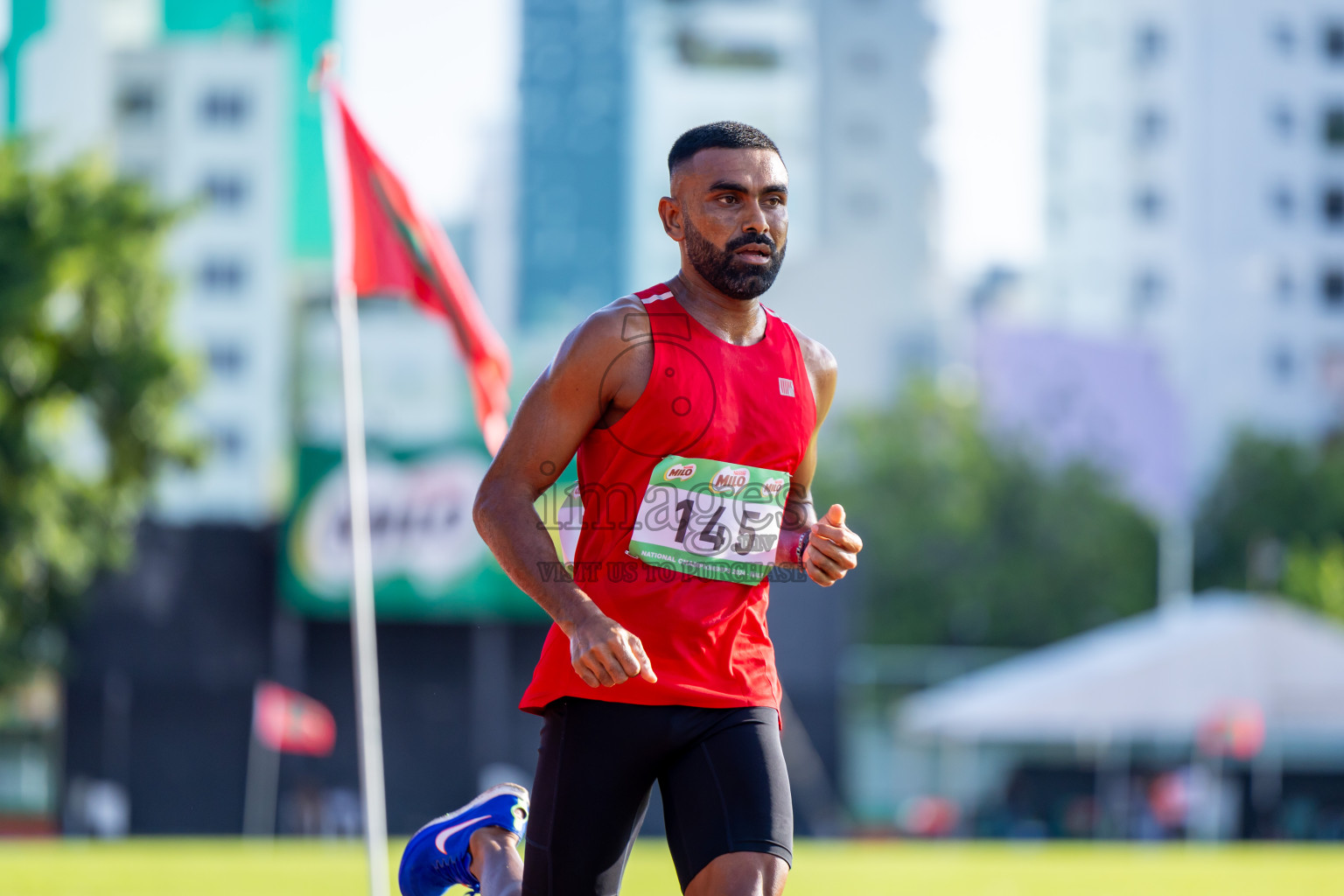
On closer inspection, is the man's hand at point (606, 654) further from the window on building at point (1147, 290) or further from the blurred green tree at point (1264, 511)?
the window on building at point (1147, 290)

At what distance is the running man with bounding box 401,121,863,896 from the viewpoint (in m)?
3.88

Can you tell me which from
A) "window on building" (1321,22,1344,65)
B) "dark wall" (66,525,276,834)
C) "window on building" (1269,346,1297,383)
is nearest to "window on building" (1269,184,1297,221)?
"window on building" (1269,346,1297,383)

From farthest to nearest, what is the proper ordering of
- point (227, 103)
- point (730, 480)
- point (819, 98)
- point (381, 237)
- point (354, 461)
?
point (819, 98) → point (227, 103) → point (381, 237) → point (354, 461) → point (730, 480)

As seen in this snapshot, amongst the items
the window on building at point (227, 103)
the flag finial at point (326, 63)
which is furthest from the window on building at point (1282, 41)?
the flag finial at point (326, 63)

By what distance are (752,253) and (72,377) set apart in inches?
1067

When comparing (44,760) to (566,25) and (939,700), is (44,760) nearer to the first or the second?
(939,700)

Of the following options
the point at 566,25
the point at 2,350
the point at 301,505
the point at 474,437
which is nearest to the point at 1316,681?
the point at 474,437

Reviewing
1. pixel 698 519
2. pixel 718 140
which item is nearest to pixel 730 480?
pixel 698 519

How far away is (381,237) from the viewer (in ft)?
31.8

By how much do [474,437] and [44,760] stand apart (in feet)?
54.9

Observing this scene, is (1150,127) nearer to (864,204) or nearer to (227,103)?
(864,204)

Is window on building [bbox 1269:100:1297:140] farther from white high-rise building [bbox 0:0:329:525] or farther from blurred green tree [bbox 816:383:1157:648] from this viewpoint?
white high-rise building [bbox 0:0:329:525]

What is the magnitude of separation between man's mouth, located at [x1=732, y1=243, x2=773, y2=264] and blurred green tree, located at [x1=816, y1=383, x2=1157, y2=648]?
46.3 metres

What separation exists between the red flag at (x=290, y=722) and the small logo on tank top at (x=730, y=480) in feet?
75.8
